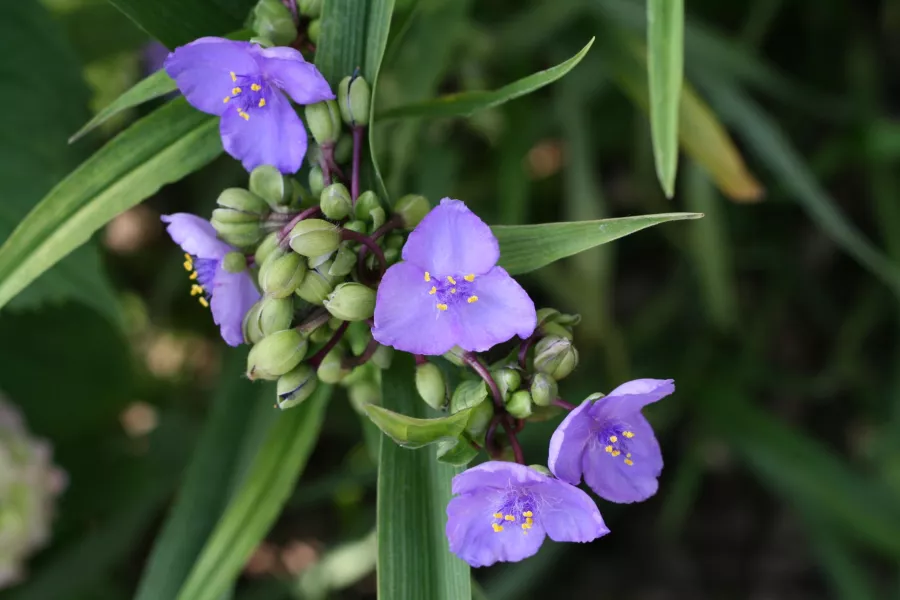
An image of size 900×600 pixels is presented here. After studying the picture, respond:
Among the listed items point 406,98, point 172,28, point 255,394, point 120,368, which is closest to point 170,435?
point 120,368

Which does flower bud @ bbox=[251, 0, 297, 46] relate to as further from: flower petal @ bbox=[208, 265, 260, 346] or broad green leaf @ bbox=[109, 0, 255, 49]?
flower petal @ bbox=[208, 265, 260, 346]

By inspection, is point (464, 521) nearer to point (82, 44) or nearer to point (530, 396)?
point (530, 396)

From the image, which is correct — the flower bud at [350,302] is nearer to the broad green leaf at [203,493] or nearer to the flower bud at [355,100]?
the flower bud at [355,100]

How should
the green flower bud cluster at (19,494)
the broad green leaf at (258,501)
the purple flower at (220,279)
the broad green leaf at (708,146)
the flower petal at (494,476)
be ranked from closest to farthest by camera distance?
the flower petal at (494,476), the purple flower at (220,279), the broad green leaf at (258,501), the broad green leaf at (708,146), the green flower bud cluster at (19,494)

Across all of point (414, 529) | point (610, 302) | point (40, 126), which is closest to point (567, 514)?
point (414, 529)

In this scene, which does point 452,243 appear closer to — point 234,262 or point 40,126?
point 234,262

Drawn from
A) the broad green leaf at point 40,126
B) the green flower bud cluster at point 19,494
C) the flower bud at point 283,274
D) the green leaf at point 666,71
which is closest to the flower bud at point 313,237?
the flower bud at point 283,274

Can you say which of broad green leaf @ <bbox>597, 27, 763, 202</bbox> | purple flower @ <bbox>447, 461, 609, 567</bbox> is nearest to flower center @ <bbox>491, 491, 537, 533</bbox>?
purple flower @ <bbox>447, 461, 609, 567</bbox>
